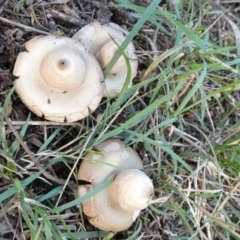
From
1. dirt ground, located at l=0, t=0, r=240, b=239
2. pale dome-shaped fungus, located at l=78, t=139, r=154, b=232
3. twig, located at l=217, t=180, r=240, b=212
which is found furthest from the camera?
twig, located at l=217, t=180, r=240, b=212

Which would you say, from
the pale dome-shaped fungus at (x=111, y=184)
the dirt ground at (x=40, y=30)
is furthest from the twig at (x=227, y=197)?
the pale dome-shaped fungus at (x=111, y=184)

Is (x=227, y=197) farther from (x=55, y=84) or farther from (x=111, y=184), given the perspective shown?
(x=55, y=84)

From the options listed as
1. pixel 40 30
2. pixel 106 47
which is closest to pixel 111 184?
pixel 106 47

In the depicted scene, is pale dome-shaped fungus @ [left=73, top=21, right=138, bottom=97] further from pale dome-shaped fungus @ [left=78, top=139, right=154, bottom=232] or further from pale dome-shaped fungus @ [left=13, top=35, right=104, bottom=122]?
pale dome-shaped fungus @ [left=78, top=139, right=154, bottom=232]

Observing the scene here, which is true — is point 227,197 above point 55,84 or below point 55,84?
below

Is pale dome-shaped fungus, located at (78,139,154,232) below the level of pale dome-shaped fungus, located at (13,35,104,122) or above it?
below

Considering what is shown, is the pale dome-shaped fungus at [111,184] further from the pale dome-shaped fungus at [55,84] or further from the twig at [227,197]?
the twig at [227,197]

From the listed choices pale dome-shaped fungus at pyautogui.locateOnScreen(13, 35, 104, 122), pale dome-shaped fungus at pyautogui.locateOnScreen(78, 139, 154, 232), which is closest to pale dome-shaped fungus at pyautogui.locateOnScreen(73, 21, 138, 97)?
pale dome-shaped fungus at pyautogui.locateOnScreen(13, 35, 104, 122)

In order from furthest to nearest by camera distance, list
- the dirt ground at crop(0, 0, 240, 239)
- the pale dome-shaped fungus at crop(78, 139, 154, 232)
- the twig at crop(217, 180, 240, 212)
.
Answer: the twig at crop(217, 180, 240, 212) < the dirt ground at crop(0, 0, 240, 239) < the pale dome-shaped fungus at crop(78, 139, 154, 232)
